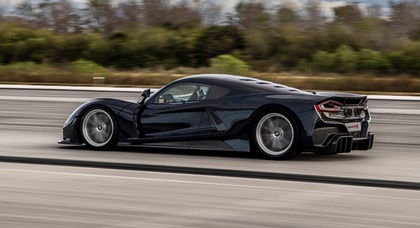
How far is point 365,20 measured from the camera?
225 feet

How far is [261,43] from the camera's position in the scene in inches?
2502

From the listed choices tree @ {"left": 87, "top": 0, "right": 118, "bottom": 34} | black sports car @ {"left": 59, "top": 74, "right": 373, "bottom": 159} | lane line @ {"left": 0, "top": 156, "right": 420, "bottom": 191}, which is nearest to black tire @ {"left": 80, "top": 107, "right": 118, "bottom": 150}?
black sports car @ {"left": 59, "top": 74, "right": 373, "bottom": 159}

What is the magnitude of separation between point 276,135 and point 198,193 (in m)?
2.92

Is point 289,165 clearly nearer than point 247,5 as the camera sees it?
Yes

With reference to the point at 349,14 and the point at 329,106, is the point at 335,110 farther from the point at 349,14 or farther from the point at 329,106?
the point at 349,14

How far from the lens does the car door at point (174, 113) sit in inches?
438

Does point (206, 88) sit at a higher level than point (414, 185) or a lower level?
higher

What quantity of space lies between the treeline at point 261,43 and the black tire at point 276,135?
41.9 m

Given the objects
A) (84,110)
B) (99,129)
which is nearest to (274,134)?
(99,129)

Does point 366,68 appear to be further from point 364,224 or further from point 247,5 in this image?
point 364,224

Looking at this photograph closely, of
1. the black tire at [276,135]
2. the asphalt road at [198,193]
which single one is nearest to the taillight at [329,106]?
the black tire at [276,135]

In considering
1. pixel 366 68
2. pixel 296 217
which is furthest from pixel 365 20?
pixel 296 217

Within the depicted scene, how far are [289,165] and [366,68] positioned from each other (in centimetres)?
4434

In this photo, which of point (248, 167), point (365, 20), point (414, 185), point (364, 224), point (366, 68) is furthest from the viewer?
point (365, 20)
